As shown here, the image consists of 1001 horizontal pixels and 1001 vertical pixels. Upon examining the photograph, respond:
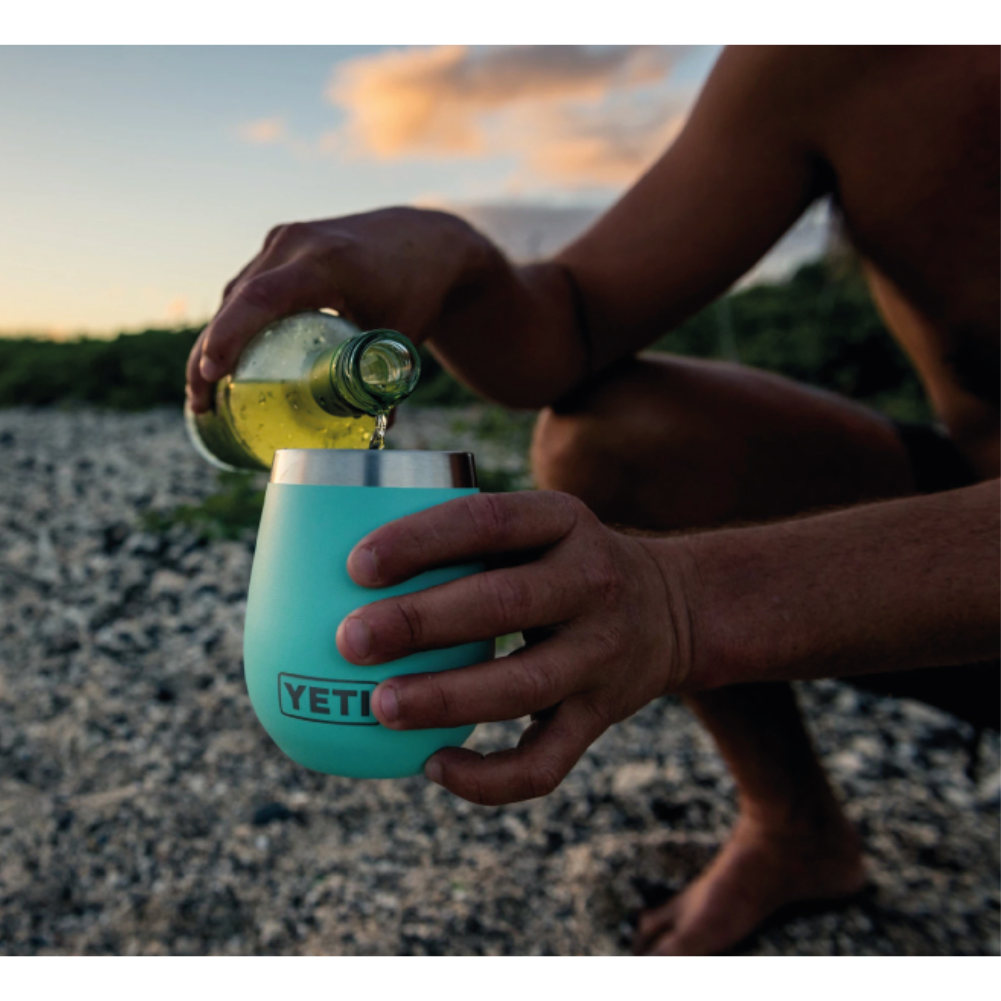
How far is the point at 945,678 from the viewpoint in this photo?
1639 millimetres

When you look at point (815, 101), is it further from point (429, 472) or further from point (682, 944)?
point (682, 944)

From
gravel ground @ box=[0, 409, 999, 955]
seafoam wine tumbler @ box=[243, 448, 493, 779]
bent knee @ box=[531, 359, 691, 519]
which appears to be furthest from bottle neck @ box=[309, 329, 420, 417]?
gravel ground @ box=[0, 409, 999, 955]

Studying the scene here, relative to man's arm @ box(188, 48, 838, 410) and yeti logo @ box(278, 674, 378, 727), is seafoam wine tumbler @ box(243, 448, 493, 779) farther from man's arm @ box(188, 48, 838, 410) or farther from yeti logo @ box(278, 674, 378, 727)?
man's arm @ box(188, 48, 838, 410)

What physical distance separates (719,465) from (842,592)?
820mm

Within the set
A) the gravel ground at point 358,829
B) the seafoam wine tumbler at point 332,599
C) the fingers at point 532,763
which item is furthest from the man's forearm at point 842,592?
the gravel ground at point 358,829

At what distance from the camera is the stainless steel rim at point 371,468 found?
0.87 metres

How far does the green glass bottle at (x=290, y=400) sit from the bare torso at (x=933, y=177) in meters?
1.20

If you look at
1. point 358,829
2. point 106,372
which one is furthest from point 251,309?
point 106,372

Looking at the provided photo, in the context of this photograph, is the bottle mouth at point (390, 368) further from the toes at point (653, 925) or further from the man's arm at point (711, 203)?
the toes at point (653, 925)

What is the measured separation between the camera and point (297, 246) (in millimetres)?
1234

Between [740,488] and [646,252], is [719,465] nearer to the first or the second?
[740,488]

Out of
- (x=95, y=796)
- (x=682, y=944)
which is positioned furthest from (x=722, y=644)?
(x=95, y=796)

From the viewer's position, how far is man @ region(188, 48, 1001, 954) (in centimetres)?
85

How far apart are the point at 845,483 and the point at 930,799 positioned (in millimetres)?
1258
